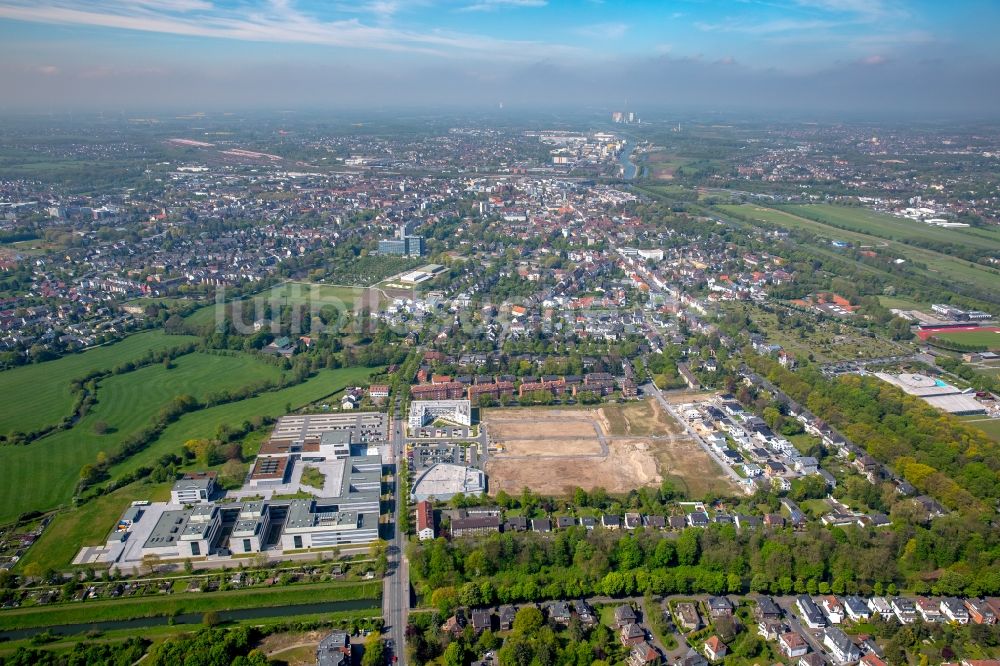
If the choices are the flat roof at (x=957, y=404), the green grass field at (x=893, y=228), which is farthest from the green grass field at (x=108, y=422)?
the green grass field at (x=893, y=228)

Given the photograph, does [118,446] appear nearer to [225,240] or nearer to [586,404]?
[586,404]

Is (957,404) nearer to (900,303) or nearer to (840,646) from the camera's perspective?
(900,303)

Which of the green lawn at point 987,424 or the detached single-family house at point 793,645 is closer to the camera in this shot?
the detached single-family house at point 793,645

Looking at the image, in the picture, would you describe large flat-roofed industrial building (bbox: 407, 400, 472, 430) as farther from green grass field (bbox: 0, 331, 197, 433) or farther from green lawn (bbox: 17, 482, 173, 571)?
green grass field (bbox: 0, 331, 197, 433)

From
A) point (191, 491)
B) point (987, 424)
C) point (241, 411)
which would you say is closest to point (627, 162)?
point (987, 424)

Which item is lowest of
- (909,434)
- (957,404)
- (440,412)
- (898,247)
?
(440,412)

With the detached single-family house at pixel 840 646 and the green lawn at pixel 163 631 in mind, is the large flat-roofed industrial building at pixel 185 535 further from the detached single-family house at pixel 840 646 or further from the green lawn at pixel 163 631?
the detached single-family house at pixel 840 646

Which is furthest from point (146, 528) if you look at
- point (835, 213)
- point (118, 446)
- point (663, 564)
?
point (835, 213)
